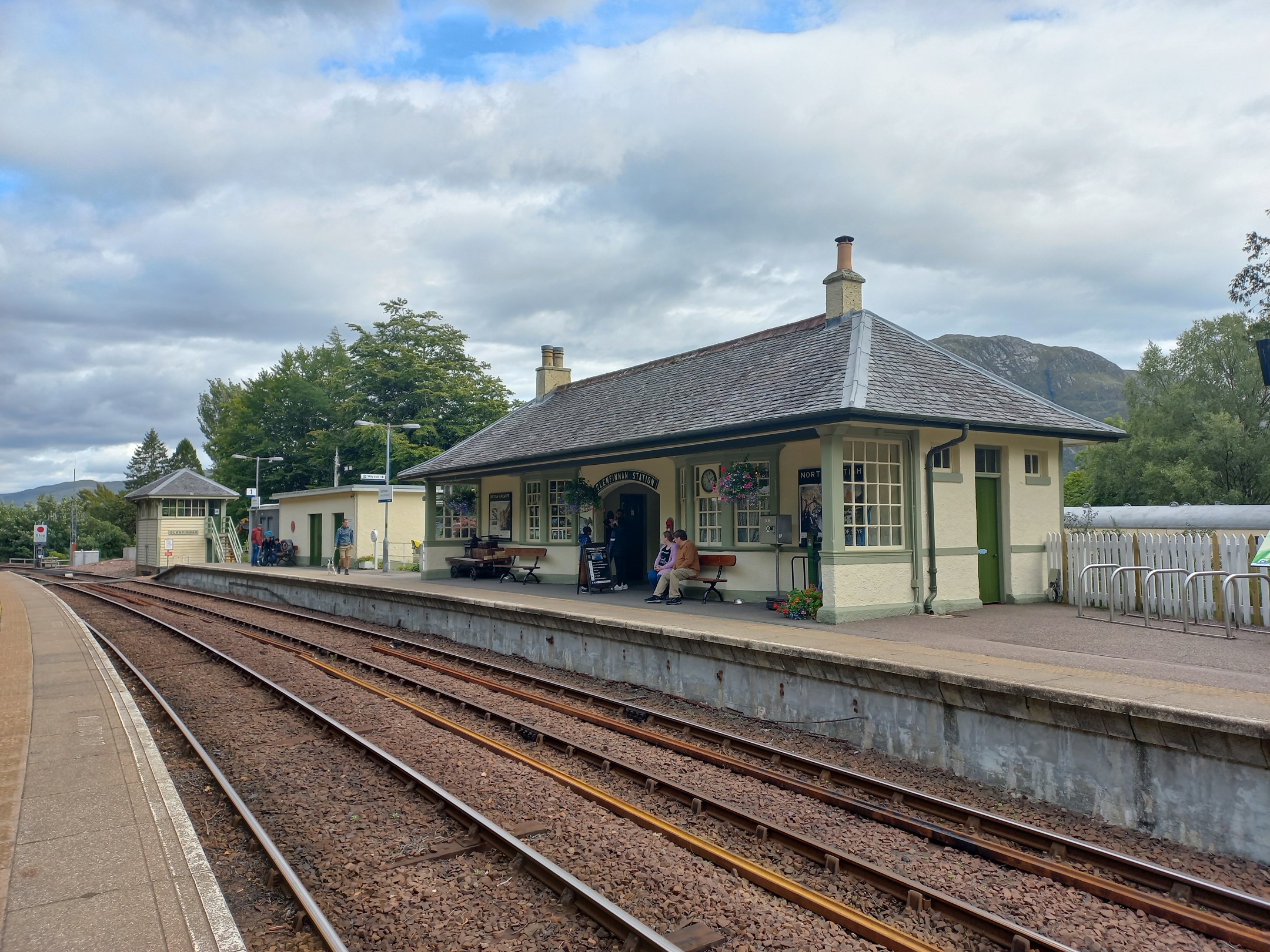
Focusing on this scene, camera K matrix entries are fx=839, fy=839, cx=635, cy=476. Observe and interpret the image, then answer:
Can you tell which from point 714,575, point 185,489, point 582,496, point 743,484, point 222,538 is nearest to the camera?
point 743,484

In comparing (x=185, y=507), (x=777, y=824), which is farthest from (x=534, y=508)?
(x=185, y=507)

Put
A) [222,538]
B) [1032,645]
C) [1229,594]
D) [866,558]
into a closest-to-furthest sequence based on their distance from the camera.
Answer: [1032,645], [1229,594], [866,558], [222,538]

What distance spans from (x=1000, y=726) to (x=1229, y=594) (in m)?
5.62

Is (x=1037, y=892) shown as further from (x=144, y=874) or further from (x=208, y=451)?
(x=208, y=451)

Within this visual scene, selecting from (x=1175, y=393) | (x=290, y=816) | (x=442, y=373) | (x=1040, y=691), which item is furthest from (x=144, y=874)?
(x=1175, y=393)

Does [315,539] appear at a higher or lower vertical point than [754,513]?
lower

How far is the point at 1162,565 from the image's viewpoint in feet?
37.8

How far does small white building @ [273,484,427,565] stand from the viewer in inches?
1163

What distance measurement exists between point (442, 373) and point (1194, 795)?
41183 millimetres

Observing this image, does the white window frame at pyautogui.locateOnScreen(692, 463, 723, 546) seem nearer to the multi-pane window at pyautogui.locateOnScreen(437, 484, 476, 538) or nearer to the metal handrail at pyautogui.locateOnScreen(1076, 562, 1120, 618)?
the metal handrail at pyautogui.locateOnScreen(1076, 562, 1120, 618)

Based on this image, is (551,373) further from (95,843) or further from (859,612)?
(95,843)

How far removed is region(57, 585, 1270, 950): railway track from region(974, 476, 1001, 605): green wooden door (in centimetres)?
691

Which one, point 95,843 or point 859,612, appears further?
point 859,612

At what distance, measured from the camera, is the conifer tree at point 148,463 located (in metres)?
87.3
